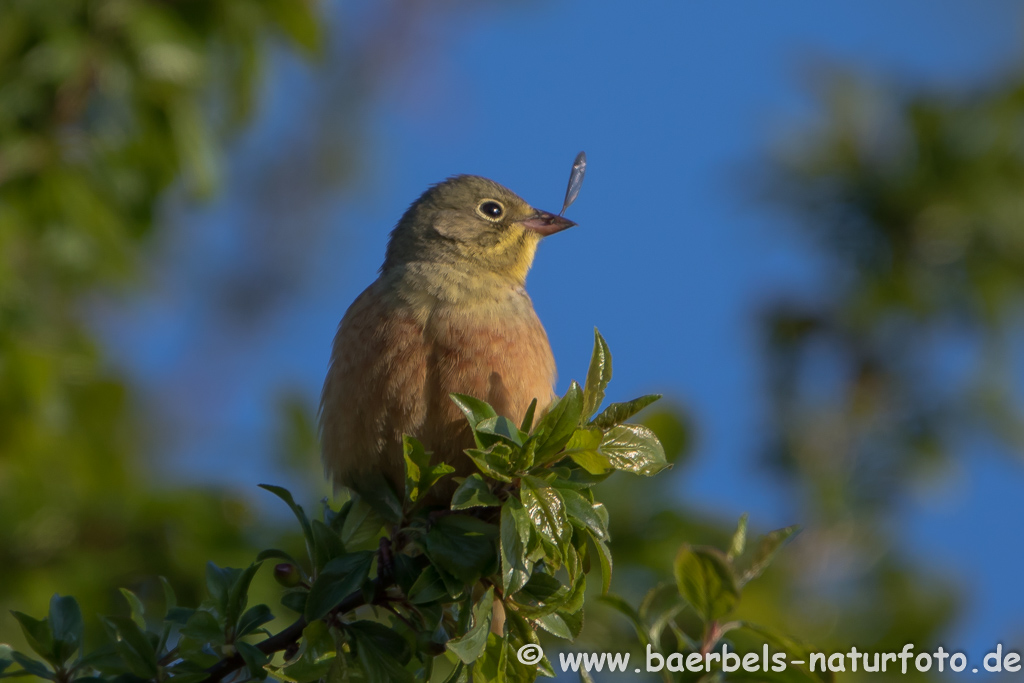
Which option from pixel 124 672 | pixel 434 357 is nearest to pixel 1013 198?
pixel 434 357

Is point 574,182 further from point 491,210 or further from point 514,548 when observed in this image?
point 514,548

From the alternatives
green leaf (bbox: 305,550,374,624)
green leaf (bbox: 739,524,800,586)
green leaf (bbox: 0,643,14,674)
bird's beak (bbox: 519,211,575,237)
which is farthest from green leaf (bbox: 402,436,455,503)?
bird's beak (bbox: 519,211,575,237)

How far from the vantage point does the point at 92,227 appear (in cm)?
475

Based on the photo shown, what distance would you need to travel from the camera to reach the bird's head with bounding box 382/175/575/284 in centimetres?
488

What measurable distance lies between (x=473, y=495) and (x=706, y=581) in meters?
0.71

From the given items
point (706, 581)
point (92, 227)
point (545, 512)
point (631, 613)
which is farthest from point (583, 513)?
point (92, 227)

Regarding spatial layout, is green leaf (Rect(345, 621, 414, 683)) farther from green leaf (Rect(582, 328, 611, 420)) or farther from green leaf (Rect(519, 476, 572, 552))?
green leaf (Rect(582, 328, 611, 420))

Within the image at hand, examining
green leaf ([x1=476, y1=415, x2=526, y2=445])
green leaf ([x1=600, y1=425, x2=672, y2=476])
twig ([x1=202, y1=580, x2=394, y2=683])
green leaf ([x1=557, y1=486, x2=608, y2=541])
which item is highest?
green leaf ([x1=600, y1=425, x2=672, y2=476])

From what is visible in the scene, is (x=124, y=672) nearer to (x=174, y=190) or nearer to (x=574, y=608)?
(x=574, y=608)

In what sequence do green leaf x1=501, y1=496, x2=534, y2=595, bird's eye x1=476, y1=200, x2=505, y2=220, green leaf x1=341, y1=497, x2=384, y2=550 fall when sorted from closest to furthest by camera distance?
green leaf x1=501, y1=496, x2=534, y2=595 → green leaf x1=341, y1=497, x2=384, y2=550 → bird's eye x1=476, y1=200, x2=505, y2=220

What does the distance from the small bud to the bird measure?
0.81 m

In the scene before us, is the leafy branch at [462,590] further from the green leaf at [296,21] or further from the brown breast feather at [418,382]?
the green leaf at [296,21]

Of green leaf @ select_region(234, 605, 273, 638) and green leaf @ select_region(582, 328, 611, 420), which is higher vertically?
green leaf @ select_region(582, 328, 611, 420)

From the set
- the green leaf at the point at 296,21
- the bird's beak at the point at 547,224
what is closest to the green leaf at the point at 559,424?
the bird's beak at the point at 547,224
